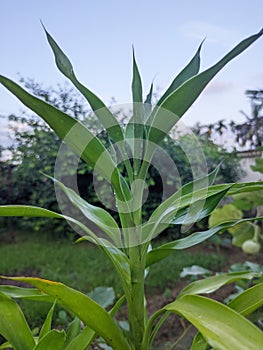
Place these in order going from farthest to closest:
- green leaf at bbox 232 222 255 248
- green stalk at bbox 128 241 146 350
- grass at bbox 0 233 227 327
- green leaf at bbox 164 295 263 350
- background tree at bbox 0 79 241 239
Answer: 1. background tree at bbox 0 79 241 239
2. grass at bbox 0 233 227 327
3. green leaf at bbox 232 222 255 248
4. green stalk at bbox 128 241 146 350
5. green leaf at bbox 164 295 263 350

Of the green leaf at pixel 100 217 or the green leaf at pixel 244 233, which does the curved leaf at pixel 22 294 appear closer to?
the green leaf at pixel 100 217

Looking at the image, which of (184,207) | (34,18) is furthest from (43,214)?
(34,18)

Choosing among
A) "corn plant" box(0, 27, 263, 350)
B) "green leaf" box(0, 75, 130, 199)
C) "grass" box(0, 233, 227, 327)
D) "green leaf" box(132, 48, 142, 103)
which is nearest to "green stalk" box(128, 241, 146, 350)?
"corn plant" box(0, 27, 263, 350)

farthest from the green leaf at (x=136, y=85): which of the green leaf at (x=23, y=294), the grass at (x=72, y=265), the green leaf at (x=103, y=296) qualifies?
the grass at (x=72, y=265)

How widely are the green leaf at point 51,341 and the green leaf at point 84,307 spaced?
39mm

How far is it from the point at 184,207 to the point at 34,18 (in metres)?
0.84

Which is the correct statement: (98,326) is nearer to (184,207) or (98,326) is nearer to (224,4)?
(184,207)

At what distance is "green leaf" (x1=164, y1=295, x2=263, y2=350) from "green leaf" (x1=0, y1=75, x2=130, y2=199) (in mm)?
205

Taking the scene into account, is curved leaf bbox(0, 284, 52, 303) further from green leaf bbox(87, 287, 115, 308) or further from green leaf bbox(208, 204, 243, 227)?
green leaf bbox(208, 204, 243, 227)

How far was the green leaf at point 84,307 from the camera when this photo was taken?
0.43m

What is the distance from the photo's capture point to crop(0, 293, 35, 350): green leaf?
512 mm

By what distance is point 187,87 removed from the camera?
1.50ft

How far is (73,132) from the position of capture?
17.6 inches

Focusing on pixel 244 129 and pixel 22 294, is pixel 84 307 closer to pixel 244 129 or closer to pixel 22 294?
pixel 22 294
